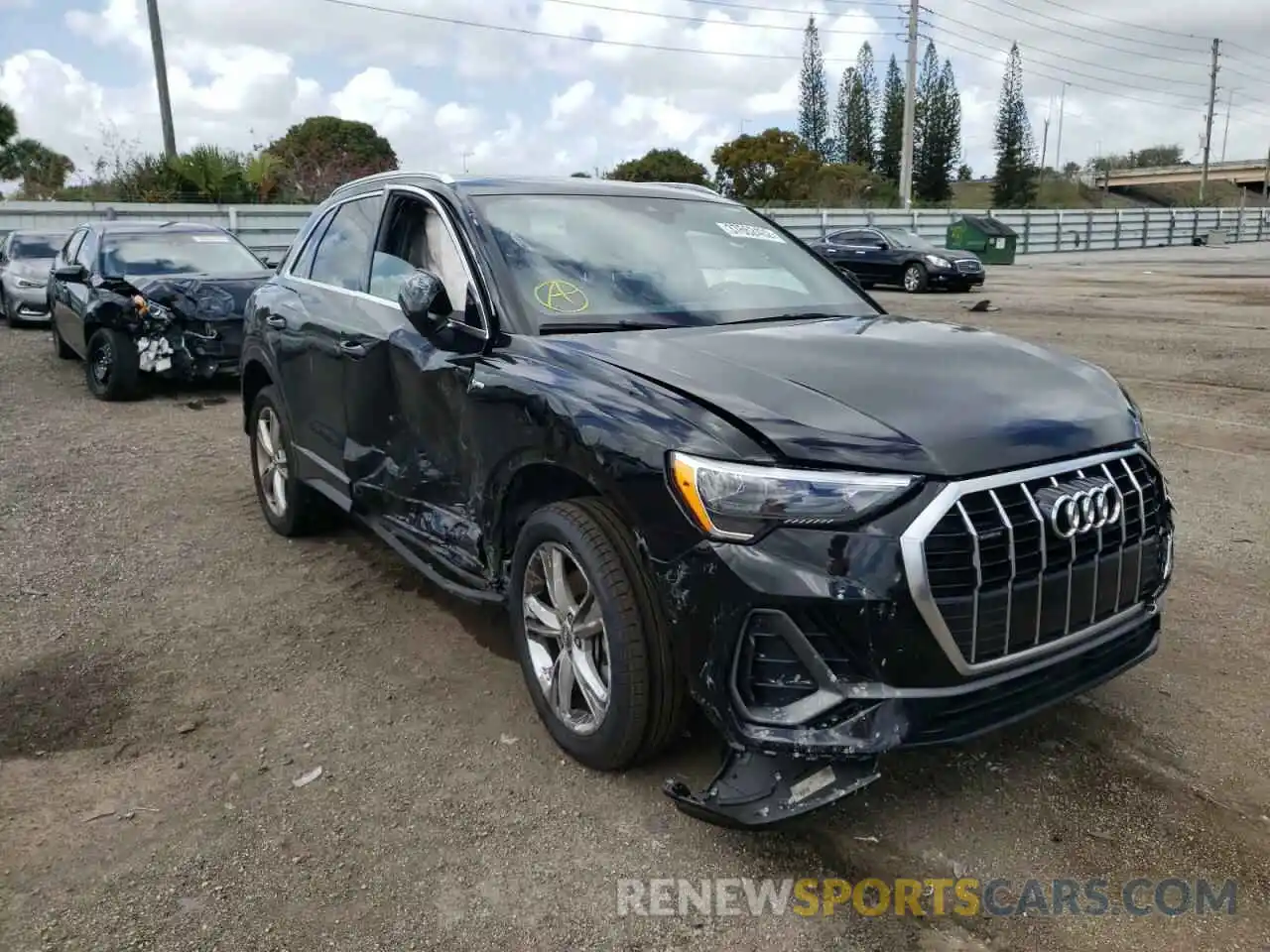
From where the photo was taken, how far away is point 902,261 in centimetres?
2234

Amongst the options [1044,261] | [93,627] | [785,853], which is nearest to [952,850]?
[785,853]

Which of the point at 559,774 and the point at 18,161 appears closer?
the point at 559,774

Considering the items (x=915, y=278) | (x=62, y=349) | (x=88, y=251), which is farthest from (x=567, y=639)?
(x=915, y=278)

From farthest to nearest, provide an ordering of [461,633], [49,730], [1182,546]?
[1182,546] < [461,633] < [49,730]

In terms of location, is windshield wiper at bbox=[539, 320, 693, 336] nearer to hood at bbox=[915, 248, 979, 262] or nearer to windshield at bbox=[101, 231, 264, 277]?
windshield at bbox=[101, 231, 264, 277]

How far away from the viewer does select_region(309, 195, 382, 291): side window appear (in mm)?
4469

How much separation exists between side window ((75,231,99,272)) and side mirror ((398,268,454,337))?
7.97 m

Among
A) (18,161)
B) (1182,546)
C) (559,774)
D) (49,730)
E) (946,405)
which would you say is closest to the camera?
(946,405)

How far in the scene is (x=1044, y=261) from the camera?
1391 inches

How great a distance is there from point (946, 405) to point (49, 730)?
3077 mm

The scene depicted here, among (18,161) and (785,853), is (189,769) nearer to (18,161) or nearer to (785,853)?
(785,853)

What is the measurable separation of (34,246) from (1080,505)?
18.1 metres

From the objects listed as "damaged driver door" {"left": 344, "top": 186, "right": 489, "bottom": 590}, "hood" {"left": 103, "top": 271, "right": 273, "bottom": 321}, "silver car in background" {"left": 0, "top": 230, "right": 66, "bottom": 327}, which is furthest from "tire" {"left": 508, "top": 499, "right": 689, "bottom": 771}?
"silver car in background" {"left": 0, "top": 230, "right": 66, "bottom": 327}

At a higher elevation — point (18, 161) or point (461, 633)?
point (18, 161)
